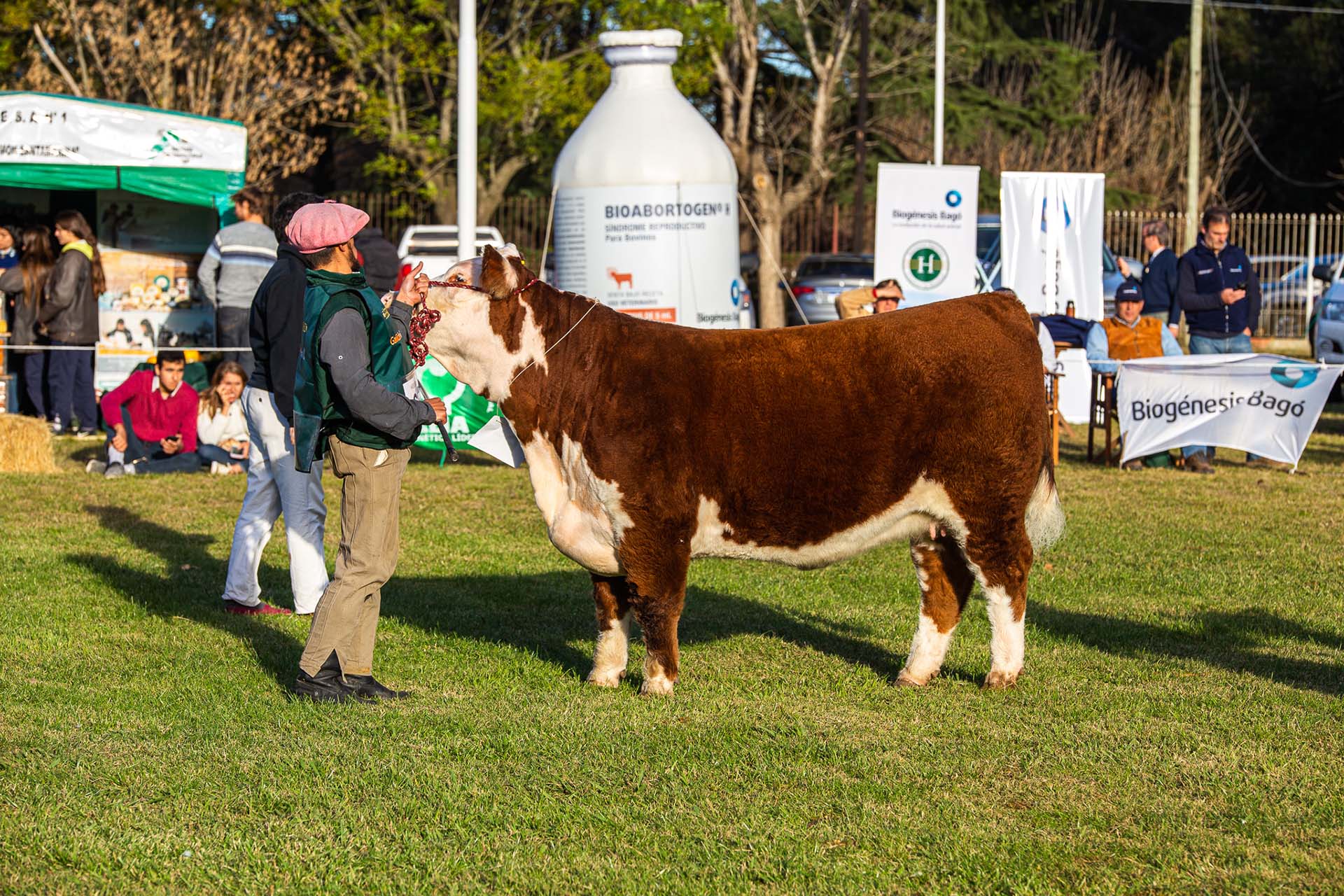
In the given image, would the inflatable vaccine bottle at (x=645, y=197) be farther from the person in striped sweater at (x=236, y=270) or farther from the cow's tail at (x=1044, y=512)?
the cow's tail at (x=1044, y=512)

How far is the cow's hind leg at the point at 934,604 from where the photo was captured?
699cm

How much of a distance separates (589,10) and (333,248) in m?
28.2

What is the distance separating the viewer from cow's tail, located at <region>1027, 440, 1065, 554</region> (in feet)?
22.5

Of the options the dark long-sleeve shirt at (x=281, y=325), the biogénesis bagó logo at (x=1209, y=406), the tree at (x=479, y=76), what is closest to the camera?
the dark long-sleeve shirt at (x=281, y=325)

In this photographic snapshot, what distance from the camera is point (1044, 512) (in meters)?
6.89

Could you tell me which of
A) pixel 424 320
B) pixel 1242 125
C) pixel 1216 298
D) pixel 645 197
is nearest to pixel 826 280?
pixel 1216 298

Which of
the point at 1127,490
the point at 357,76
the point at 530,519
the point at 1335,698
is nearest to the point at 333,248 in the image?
the point at 1335,698

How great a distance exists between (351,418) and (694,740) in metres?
1.93

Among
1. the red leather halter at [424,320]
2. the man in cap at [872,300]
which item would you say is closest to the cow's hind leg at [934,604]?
the red leather halter at [424,320]

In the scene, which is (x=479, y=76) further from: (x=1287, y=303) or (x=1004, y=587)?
(x=1004, y=587)

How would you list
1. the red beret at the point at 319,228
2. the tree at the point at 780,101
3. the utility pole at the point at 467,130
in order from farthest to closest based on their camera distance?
the tree at the point at 780,101, the utility pole at the point at 467,130, the red beret at the point at 319,228

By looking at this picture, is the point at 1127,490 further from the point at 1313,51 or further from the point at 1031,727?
the point at 1313,51

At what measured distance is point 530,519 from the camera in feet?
38.3

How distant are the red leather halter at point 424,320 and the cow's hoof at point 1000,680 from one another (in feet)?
9.04
